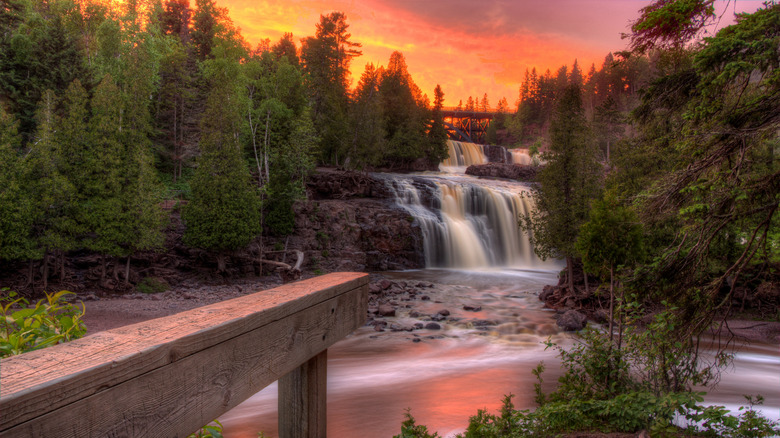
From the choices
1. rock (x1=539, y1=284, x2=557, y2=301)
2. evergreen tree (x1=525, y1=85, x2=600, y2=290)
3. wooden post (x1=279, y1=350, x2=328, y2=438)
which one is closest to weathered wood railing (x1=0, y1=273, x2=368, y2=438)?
wooden post (x1=279, y1=350, x2=328, y2=438)

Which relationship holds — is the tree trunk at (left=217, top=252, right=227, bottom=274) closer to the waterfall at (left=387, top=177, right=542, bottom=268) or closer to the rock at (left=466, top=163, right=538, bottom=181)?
the waterfall at (left=387, top=177, right=542, bottom=268)

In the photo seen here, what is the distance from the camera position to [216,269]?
21219mm

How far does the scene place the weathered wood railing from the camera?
36.4 inches

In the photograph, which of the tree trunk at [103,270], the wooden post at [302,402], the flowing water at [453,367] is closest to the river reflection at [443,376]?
the flowing water at [453,367]

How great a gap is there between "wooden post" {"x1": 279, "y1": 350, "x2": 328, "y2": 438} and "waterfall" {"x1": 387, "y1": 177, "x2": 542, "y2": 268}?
2549cm

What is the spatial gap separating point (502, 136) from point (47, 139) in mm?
72200

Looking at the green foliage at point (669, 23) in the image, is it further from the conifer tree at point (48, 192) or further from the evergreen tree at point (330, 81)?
the evergreen tree at point (330, 81)

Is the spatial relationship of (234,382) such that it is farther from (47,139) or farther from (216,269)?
(216,269)

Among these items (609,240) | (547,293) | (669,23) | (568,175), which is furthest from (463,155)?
(669,23)

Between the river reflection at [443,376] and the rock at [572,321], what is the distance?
0.31 m

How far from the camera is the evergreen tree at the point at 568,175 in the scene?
15.7 meters

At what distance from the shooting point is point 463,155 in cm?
5300

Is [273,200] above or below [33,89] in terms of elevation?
below

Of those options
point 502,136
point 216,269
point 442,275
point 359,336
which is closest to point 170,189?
point 216,269
